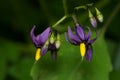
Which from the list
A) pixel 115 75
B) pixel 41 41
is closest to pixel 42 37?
pixel 41 41

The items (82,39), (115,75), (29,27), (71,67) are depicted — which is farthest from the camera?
(29,27)

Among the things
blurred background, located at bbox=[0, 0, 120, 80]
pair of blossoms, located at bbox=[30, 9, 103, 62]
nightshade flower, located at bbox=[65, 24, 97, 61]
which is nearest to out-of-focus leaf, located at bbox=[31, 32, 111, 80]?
blurred background, located at bbox=[0, 0, 120, 80]

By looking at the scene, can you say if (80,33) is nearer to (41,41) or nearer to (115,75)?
(41,41)

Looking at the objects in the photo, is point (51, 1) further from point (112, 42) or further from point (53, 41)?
point (53, 41)

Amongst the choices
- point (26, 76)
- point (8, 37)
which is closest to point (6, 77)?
point (26, 76)

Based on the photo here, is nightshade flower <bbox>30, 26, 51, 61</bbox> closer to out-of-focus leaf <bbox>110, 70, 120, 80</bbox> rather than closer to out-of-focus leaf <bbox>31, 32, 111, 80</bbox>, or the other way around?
out-of-focus leaf <bbox>31, 32, 111, 80</bbox>
